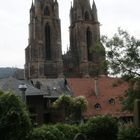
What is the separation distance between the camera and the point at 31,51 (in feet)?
306

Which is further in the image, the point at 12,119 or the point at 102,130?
the point at 102,130

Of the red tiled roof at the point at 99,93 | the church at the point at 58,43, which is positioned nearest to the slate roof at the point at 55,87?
the red tiled roof at the point at 99,93

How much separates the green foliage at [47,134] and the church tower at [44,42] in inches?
2498

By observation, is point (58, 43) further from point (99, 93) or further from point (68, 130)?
point (68, 130)

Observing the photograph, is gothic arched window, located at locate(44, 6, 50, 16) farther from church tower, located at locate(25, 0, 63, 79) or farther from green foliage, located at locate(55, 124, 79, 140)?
green foliage, located at locate(55, 124, 79, 140)

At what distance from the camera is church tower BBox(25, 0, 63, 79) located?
303 ft

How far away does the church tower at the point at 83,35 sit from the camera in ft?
316

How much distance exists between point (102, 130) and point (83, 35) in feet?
235

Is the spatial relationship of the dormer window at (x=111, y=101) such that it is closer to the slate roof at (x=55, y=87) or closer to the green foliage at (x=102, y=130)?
the slate roof at (x=55, y=87)

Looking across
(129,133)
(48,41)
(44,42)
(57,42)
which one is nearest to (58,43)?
(57,42)

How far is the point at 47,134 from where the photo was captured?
84.2 ft

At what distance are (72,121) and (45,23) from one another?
50.3 m

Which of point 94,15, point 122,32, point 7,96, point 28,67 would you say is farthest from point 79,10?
point 7,96

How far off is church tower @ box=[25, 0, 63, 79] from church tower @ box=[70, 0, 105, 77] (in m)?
4.56
